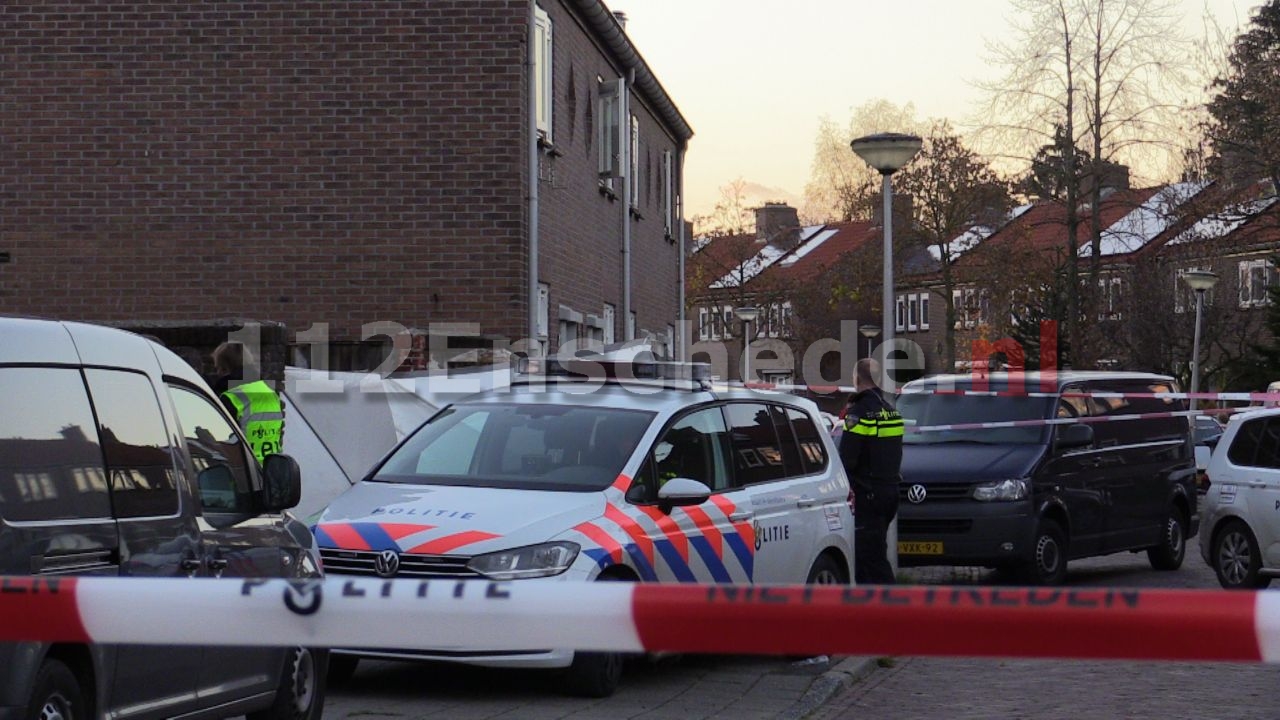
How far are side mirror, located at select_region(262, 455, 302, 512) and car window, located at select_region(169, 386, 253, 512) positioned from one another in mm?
107

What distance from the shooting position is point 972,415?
1584cm

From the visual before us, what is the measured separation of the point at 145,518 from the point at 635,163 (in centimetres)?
2281

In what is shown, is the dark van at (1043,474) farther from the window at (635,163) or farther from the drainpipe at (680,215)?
the drainpipe at (680,215)

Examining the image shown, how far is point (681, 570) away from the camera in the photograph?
940 centimetres

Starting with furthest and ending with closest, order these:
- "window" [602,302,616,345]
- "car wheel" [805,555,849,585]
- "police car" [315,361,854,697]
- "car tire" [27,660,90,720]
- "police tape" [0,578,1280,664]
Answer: "window" [602,302,616,345], "car wheel" [805,555,849,585], "police car" [315,361,854,697], "car tire" [27,660,90,720], "police tape" [0,578,1280,664]

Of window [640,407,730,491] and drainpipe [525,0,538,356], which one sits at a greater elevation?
drainpipe [525,0,538,356]

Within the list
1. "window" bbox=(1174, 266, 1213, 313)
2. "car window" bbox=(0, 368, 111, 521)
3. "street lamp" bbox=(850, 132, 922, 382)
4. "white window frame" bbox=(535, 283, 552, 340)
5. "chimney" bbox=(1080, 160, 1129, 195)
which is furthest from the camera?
"window" bbox=(1174, 266, 1213, 313)

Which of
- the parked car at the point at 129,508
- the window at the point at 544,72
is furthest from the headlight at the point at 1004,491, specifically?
the parked car at the point at 129,508

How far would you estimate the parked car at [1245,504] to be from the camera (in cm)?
1375

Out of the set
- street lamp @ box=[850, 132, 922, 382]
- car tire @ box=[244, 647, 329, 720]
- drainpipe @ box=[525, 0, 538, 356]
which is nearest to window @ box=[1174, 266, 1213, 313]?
street lamp @ box=[850, 132, 922, 382]

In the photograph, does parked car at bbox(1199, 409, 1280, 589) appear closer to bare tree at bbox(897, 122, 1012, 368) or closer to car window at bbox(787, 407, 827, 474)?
car window at bbox(787, 407, 827, 474)

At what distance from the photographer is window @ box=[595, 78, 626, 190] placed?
81.3 ft

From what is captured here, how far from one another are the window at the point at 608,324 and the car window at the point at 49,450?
63.4 feet

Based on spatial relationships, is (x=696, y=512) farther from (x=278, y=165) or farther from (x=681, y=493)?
(x=278, y=165)
